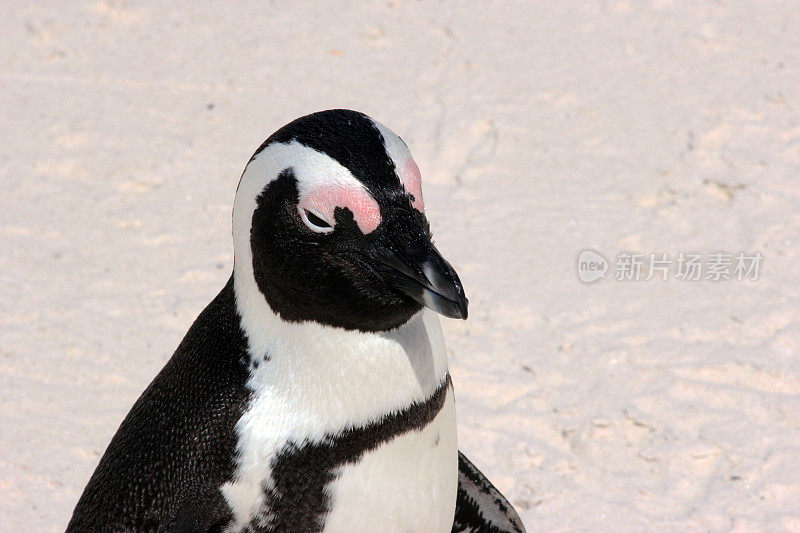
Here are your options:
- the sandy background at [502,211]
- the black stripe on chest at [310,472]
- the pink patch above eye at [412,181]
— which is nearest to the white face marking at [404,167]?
the pink patch above eye at [412,181]

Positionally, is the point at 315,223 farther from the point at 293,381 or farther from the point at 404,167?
the point at 293,381

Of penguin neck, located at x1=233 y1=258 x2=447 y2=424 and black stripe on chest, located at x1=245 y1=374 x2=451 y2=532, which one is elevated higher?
penguin neck, located at x1=233 y1=258 x2=447 y2=424

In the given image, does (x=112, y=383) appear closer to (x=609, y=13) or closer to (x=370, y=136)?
(x=370, y=136)

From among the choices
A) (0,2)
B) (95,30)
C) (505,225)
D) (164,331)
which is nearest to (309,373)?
(164,331)

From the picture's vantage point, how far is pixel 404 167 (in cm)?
170

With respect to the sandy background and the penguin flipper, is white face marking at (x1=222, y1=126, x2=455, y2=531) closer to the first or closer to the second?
the penguin flipper

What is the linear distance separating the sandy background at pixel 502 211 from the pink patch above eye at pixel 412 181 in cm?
159

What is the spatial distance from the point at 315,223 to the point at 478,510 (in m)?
1.02

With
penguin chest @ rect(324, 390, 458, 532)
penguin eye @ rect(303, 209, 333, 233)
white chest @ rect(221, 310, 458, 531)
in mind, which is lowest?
penguin chest @ rect(324, 390, 458, 532)

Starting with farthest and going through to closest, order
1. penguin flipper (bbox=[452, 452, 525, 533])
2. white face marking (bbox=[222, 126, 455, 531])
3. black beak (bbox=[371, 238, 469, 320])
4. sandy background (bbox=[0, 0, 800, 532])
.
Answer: sandy background (bbox=[0, 0, 800, 532]), penguin flipper (bbox=[452, 452, 525, 533]), white face marking (bbox=[222, 126, 455, 531]), black beak (bbox=[371, 238, 469, 320])

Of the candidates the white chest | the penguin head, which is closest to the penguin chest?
the white chest

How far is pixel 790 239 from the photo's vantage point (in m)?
3.97

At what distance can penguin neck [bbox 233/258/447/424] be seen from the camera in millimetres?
1773

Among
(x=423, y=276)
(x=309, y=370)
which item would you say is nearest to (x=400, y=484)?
(x=309, y=370)
